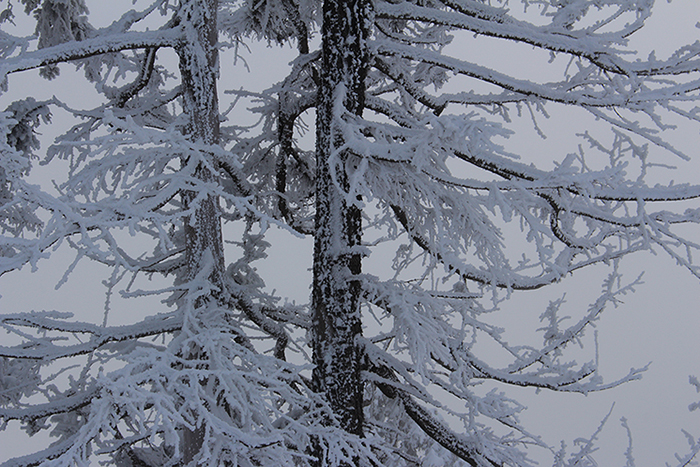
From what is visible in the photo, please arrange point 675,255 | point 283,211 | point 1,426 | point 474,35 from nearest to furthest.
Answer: point 675,255 → point 474,35 → point 1,426 → point 283,211

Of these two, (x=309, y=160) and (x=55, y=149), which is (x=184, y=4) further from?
(x=309, y=160)

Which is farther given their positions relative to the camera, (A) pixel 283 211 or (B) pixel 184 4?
(A) pixel 283 211

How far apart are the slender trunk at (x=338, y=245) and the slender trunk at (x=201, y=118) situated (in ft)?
3.48

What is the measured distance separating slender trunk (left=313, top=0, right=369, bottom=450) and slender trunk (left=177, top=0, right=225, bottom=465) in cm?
106

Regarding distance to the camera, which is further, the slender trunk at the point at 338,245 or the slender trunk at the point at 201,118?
the slender trunk at the point at 201,118

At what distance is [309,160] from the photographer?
7227mm

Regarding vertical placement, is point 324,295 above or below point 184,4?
below

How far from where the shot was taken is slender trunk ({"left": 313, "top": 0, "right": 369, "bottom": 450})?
471 cm

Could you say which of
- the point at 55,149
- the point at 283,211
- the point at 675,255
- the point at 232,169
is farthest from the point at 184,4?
the point at 675,255

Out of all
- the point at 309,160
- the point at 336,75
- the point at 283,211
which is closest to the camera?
the point at 336,75

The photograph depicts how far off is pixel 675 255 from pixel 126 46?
15.8 feet

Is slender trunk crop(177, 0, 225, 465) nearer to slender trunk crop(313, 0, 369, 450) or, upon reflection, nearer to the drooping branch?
the drooping branch

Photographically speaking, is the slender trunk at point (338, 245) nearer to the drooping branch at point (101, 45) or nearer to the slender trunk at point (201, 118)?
the slender trunk at point (201, 118)

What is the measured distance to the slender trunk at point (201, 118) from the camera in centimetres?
518
